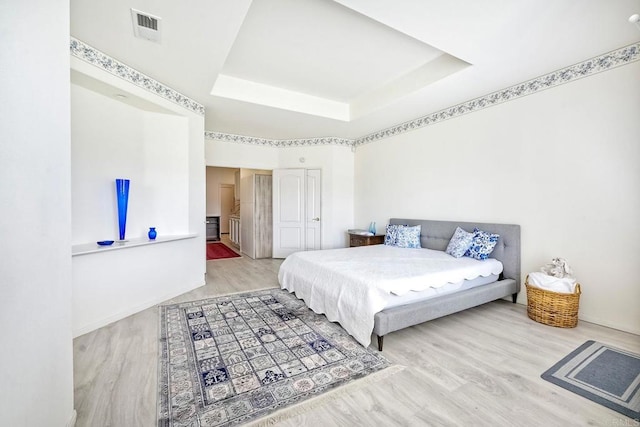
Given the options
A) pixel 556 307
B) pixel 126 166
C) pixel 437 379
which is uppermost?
pixel 126 166

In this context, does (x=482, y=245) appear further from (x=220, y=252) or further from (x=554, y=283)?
(x=220, y=252)

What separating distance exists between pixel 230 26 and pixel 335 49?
3.84 ft

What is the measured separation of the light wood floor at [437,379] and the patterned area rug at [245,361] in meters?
0.13

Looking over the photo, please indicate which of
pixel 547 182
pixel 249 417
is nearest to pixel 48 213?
pixel 249 417

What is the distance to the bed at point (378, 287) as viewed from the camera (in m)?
2.36

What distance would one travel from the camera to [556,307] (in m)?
2.68

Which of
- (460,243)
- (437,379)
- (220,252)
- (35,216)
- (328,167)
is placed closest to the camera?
(35,216)

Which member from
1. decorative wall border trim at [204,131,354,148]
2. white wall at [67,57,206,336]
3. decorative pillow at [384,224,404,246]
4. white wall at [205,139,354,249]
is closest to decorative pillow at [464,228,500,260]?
decorative pillow at [384,224,404,246]

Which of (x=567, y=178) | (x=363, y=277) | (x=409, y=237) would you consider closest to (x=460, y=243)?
(x=409, y=237)

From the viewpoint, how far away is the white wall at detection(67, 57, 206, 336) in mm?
2730

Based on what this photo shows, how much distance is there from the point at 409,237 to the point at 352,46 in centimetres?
270

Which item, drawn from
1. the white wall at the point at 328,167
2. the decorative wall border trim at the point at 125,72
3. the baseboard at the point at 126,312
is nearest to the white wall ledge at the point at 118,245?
the baseboard at the point at 126,312

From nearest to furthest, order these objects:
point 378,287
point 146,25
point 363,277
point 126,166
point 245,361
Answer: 1. point 245,361
2. point 146,25
3. point 378,287
4. point 363,277
5. point 126,166

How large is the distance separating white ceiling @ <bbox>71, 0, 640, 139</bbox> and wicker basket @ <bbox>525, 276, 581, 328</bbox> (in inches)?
90.5
